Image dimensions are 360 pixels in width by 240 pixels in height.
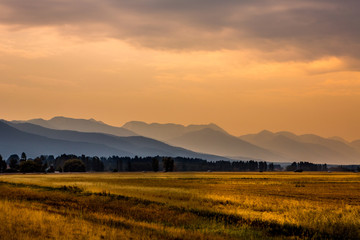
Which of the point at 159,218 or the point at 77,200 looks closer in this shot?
the point at 159,218

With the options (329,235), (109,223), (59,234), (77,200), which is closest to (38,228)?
(59,234)

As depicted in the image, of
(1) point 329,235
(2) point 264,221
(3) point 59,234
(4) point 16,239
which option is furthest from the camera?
(2) point 264,221

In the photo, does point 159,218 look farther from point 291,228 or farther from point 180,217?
point 291,228

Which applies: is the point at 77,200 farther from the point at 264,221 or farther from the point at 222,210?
the point at 264,221

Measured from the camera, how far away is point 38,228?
91.1 ft

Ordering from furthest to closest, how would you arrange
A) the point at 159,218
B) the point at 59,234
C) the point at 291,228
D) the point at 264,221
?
the point at 159,218
the point at 264,221
the point at 291,228
the point at 59,234

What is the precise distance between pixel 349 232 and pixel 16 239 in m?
20.0

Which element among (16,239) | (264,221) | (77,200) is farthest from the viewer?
(77,200)

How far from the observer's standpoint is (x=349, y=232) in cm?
2797

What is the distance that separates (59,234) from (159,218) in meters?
10.8

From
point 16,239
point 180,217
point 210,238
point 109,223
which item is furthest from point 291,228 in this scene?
point 16,239

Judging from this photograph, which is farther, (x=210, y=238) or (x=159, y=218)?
(x=159, y=218)

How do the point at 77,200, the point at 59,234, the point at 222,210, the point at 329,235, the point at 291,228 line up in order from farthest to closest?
the point at 77,200 → the point at 222,210 → the point at 291,228 → the point at 329,235 → the point at 59,234

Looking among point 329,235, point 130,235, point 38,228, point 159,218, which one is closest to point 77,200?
point 159,218
